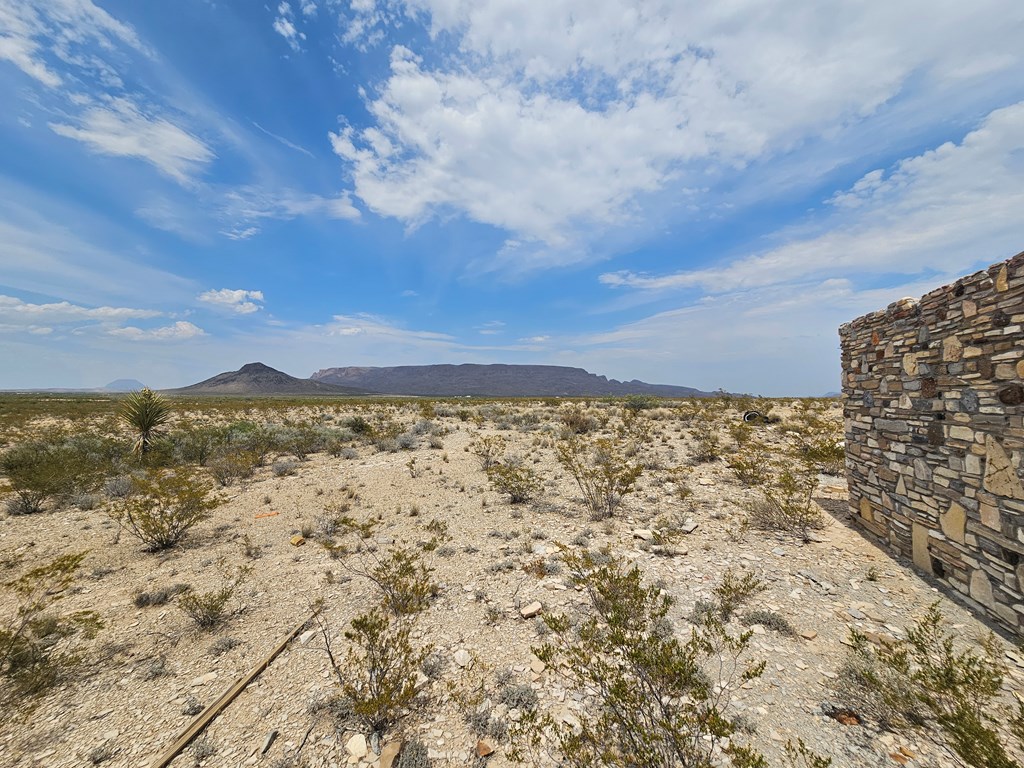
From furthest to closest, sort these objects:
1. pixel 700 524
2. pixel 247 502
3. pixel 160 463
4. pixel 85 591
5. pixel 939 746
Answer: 1. pixel 160 463
2. pixel 247 502
3. pixel 700 524
4. pixel 85 591
5. pixel 939 746

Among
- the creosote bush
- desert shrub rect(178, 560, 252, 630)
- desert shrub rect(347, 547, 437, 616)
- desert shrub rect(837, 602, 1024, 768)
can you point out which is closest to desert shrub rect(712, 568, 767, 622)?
desert shrub rect(837, 602, 1024, 768)

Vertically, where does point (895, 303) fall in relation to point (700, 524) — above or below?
above

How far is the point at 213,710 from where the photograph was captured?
3955mm

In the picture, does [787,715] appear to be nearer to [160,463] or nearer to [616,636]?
[616,636]

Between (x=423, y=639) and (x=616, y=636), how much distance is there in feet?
8.81

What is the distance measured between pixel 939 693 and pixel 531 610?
398cm

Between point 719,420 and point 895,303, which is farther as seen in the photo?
point 719,420

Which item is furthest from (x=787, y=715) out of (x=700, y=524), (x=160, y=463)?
(x=160, y=463)

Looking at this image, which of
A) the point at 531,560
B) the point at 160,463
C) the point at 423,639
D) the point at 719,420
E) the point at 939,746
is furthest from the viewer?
the point at 719,420

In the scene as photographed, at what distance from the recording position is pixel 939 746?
328 centimetres

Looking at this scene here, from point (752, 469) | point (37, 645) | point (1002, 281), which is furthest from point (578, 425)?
point (37, 645)

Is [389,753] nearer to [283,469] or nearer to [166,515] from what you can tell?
[166,515]

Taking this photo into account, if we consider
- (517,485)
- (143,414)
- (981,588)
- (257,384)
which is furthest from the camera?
(257,384)

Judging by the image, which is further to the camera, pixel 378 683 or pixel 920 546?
pixel 920 546
